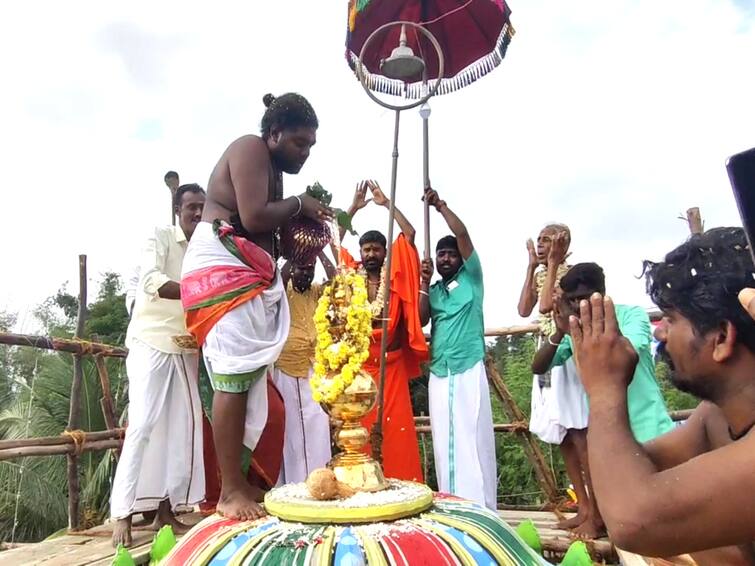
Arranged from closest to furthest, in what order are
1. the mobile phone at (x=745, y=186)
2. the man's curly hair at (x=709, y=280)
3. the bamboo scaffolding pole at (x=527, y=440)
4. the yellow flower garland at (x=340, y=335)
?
the mobile phone at (x=745, y=186), the man's curly hair at (x=709, y=280), the yellow flower garland at (x=340, y=335), the bamboo scaffolding pole at (x=527, y=440)

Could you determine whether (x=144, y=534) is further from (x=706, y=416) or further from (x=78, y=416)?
(x=706, y=416)

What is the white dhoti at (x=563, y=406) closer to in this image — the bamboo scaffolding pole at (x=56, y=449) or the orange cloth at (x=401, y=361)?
the orange cloth at (x=401, y=361)

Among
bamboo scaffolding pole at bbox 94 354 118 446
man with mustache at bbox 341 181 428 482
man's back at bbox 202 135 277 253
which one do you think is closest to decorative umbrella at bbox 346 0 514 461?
man with mustache at bbox 341 181 428 482

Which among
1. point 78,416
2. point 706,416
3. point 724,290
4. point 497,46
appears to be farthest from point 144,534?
point 497,46

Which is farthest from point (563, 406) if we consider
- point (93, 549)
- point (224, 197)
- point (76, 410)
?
point (76, 410)

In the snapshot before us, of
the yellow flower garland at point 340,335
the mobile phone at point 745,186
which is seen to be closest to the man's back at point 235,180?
the yellow flower garland at point 340,335

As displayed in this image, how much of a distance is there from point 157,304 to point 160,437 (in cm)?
74

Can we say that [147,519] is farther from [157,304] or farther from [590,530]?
[590,530]

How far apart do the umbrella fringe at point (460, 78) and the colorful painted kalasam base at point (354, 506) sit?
9.34 feet

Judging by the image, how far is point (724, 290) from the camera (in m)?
1.24

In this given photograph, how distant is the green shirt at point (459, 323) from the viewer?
3930 millimetres

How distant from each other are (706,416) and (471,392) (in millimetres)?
2267

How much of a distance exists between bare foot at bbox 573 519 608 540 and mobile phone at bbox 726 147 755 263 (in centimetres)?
278

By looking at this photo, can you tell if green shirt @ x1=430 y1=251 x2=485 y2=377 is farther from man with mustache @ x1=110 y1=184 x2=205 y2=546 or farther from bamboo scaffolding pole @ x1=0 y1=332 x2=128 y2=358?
bamboo scaffolding pole @ x1=0 y1=332 x2=128 y2=358
